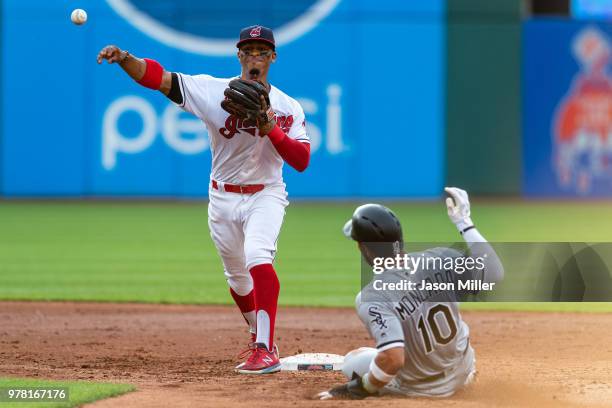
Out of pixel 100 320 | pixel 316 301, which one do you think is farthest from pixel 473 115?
pixel 100 320

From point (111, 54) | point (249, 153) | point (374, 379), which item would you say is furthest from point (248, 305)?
point (374, 379)

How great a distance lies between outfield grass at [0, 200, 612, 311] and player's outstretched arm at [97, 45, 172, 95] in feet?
13.0

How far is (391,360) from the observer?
4.65 meters

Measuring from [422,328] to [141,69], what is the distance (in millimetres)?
2309

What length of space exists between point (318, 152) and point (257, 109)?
52.1ft

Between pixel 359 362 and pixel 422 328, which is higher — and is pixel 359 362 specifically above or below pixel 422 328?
below

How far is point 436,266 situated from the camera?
15.6ft

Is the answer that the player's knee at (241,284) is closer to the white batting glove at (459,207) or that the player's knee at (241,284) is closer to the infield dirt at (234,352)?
the infield dirt at (234,352)

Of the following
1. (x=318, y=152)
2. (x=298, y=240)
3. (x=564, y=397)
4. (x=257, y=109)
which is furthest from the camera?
(x=318, y=152)

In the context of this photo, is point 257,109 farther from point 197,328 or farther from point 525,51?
point 525,51

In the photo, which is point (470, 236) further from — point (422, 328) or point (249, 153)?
point (249, 153)

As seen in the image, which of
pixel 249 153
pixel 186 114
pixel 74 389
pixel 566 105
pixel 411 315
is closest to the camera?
pixel 411 315

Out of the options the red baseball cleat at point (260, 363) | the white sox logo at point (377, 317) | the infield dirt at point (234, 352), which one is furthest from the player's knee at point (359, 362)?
the red baseball cleat at point (260, 363)

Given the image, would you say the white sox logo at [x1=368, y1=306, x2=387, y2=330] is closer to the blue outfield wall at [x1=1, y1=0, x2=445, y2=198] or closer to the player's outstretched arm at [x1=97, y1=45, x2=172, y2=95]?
the player's outstretched arm at [x1=97, y1=45, x2=172, y2=95]
